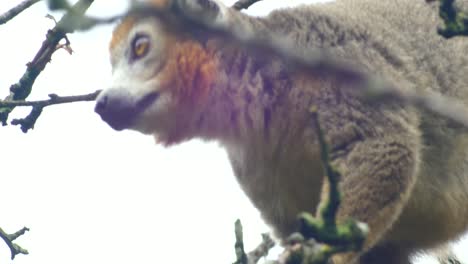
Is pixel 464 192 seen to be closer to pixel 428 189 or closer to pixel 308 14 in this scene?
pixel 428 189

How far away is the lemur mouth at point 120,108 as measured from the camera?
249 inches

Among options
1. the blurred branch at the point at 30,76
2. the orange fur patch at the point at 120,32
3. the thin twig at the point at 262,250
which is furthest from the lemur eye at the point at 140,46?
the thin twig at the point at 262,250

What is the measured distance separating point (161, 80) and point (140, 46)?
42 cm

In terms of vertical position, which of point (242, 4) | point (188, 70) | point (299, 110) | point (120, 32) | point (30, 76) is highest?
point (120, 32)

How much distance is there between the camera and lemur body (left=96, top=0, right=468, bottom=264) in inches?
243

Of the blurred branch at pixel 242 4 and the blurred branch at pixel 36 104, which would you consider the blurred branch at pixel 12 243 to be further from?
the blurred branch at pixel 242 4

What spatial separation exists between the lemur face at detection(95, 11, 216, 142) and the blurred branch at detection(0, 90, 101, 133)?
1.53 feet

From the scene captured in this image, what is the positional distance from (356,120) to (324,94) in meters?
0.36

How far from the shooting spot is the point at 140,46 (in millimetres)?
6801

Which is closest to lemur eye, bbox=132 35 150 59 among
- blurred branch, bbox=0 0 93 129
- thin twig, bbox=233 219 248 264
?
blurred branch, bbox=0 0 93 129

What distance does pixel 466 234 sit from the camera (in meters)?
7.13

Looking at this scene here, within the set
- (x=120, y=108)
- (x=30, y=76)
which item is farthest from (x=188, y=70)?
(x=30, y=76)

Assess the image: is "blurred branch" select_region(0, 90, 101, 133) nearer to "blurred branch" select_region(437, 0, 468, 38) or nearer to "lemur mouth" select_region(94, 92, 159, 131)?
"lemur mouth" select_region(94, 92, 159, 131)

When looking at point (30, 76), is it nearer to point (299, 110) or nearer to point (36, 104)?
point (36, 104)
